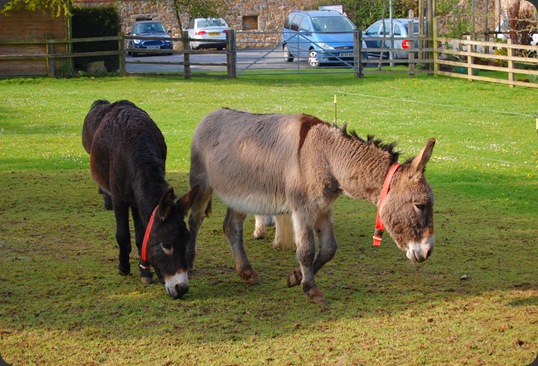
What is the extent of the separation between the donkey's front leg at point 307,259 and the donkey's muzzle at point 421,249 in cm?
98

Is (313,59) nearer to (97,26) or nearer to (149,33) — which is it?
(97,26)

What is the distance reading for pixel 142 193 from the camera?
23.4ft

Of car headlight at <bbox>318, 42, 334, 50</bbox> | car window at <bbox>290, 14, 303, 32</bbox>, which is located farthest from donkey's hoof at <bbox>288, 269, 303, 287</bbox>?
car window at <bbox>290, 14, 303, 32</bbox>

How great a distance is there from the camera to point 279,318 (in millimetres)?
6617

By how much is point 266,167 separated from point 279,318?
1.52m

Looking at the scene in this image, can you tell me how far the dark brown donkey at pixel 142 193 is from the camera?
6.77 meters

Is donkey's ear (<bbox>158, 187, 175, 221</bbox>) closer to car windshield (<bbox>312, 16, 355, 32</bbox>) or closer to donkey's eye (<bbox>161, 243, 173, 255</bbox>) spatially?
donkey's eye (<bbox>161, 243, 173, 255</bbox>)

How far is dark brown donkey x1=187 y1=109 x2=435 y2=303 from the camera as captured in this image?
6.45 m

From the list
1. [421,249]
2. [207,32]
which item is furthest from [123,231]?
[207,32]

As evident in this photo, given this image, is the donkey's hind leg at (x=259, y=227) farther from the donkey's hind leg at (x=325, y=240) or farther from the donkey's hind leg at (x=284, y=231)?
the donkey's hind leg at (x=325, y=240)

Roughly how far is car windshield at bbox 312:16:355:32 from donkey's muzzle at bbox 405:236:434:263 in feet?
91.2

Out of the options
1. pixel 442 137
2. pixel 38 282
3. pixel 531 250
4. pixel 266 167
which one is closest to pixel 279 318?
pixel 266 167

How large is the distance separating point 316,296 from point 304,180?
→ 43.0 inches

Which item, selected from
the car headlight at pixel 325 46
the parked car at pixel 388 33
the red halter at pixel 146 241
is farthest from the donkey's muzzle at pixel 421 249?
the parked car at pixel 388 33
